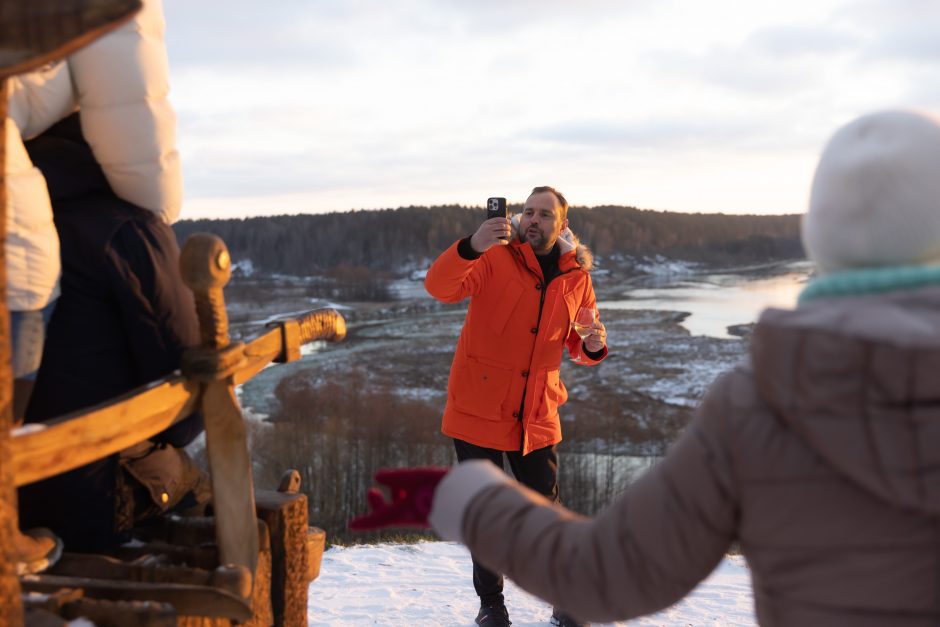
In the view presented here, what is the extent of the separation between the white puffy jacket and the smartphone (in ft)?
5.66

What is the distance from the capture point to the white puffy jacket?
1.52 m

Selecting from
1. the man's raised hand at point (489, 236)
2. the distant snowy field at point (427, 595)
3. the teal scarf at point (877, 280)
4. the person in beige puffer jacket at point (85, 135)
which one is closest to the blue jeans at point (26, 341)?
the person in beige puffer jacket at point (85, 135)

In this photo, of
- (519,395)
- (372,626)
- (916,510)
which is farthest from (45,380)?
(372,626)

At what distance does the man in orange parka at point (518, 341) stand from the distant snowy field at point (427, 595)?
0.64 metres

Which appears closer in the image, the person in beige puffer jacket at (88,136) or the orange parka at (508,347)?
the person in beige puffer jacket at (88,136)

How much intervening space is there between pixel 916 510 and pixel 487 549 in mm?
540

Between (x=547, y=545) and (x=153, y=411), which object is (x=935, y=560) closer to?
(x=547, y=545)

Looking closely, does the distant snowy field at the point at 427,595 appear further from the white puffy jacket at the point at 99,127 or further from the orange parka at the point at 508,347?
the white puffy jacket at the point at 99,127

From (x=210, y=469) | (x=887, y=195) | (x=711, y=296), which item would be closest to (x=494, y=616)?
(x=210, y=469)

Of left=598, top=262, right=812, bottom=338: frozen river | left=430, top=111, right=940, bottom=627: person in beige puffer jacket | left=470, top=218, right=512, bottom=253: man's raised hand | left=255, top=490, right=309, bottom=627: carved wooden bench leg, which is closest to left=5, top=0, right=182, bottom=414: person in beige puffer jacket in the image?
left=255, top=490, right=309, bottom=627: carved wooden bench leg

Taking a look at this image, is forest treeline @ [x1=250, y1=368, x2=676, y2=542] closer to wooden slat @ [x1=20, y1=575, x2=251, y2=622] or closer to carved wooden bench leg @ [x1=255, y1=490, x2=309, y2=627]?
carved wooden bench leg @ [x1=255, y1=490, x2=309, y2=627]

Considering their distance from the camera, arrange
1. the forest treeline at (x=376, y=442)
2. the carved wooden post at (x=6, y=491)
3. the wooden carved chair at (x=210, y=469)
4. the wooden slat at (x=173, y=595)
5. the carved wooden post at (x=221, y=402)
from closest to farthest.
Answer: the wooden carved chair at (x=210, y=469)
the carved wooden post at (x=6, y=491)
the wooden slat at (x=173, y=595)
the carved wooden post at (x=221, y=402)
the forest treeline at (x=376, y=442)

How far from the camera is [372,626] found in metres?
3.96

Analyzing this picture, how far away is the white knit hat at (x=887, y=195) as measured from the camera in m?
0.96
